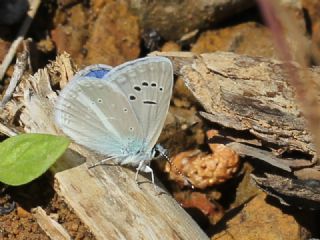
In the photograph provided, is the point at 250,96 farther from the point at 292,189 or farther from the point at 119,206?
the point at 119,206

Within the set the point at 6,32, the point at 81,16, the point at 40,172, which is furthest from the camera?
the point at 81,16

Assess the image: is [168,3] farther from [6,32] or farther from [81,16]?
[6,32]

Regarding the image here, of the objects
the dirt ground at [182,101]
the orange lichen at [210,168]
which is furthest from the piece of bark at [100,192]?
the orange lichen at [210,168]

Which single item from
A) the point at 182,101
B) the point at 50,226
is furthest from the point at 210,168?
the point at 50,226

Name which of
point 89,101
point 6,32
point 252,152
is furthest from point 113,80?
point 6,32

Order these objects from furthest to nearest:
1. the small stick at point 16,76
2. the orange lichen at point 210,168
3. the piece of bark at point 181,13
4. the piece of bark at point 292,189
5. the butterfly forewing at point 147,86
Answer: the piece of bark at point 181,13
the orange lichen at point 210,168
the small stick at point 16,76
the piece of bark at point 292,189
the butterfly forewing at point 147,86

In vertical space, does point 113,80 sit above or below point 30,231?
above

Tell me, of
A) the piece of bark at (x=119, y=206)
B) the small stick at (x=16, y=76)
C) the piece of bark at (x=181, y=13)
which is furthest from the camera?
the piece of bark at (x=181, y=13)

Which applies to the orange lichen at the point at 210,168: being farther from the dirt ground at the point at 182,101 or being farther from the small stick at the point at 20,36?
the small stick at the point at 20,36
